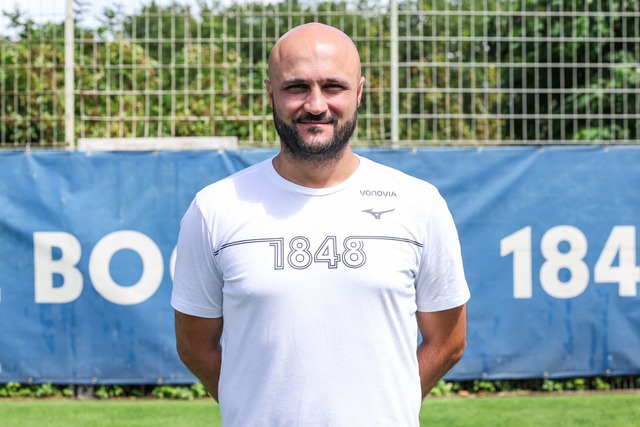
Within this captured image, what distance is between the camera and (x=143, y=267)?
753 cm

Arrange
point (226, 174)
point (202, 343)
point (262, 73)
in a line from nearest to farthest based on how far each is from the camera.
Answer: point (202, 343), point (226, 174), point (262, 73)

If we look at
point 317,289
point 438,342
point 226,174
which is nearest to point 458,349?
point 438,342

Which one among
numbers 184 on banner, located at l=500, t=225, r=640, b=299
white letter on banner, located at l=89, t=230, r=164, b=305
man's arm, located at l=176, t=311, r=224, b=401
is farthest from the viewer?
numbers 184 on banner, located at l=500, t=225, r=640, b=299

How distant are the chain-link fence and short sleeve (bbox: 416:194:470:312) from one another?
4923 mm

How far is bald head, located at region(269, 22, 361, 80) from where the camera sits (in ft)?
8.57

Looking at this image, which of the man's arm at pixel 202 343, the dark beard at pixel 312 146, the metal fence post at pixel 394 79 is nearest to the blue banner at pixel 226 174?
the metal fence post at pixel 394 79

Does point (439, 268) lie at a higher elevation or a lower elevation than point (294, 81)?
lower

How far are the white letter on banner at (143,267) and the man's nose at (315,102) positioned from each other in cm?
512

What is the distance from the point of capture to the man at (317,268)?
8.22 feet

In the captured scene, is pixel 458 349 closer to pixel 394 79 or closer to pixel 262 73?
pixel 394 79

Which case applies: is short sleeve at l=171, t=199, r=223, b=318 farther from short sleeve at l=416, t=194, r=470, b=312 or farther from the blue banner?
the blue banner

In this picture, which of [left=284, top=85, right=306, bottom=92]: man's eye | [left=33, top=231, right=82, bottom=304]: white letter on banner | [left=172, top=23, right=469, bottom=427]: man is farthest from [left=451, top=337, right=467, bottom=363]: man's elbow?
[left=33, top=231, right=82, bottom=304]: white letter on banner

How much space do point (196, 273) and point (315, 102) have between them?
57 centimetres

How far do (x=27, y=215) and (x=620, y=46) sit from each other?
4876mm
